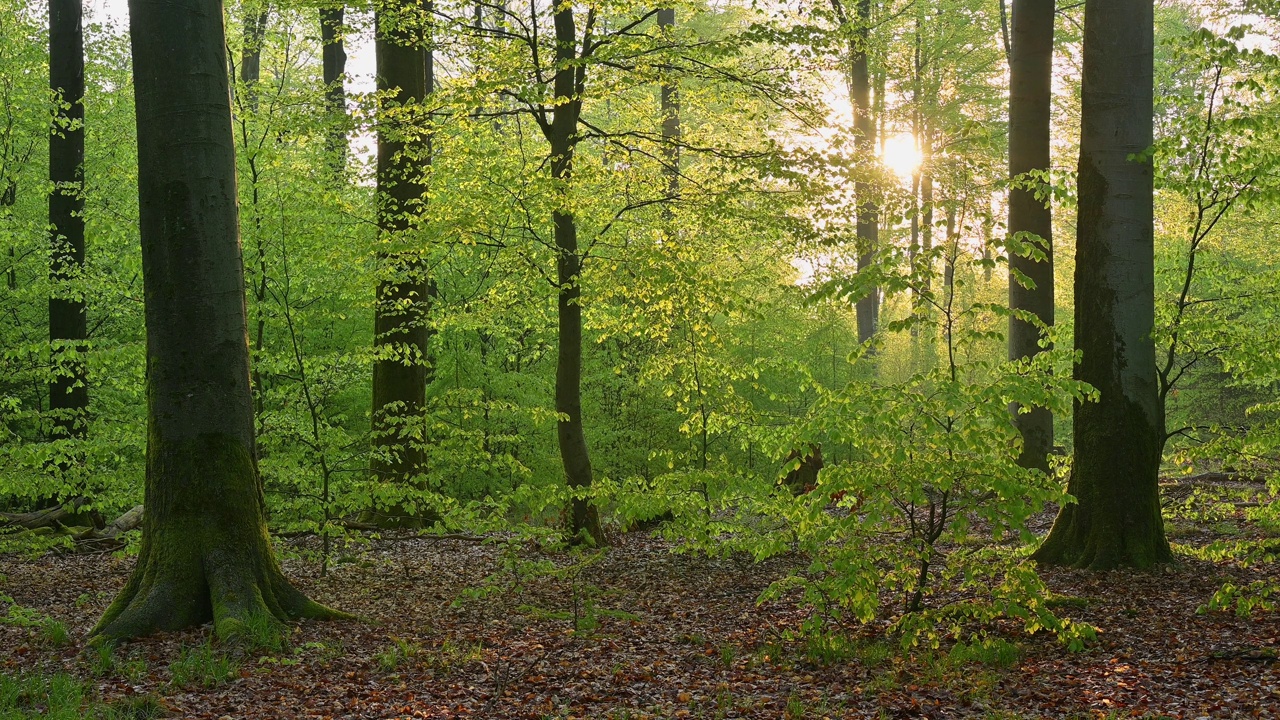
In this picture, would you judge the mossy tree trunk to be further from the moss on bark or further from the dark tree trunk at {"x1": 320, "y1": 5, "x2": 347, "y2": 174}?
the moss on bark

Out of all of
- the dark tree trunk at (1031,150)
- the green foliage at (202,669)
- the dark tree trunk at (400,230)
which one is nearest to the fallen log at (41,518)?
the dark tree trunk at (400,230)

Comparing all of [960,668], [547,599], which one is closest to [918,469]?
[960,668]

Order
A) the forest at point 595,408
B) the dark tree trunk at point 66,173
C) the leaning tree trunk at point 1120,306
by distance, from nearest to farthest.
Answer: the forest at point 595,408 < the leaning tree trunk at point 1120,306 < the dark tree trunk at point 66,173

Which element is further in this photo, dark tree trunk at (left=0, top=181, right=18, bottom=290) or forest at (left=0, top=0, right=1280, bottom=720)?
dark tree trunk at (left=0, top=181, right=18, bottom=290)

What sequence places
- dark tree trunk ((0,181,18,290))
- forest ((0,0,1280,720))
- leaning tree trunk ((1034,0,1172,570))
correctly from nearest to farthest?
forest ((0,0,1280,720))
leaning tree trunk ((1034,0,1172,570))
dark tree trunk ((0,181,18,290))

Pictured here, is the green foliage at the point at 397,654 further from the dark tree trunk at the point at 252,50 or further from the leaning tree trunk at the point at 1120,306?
the dark tree trunk at the point at 252,50

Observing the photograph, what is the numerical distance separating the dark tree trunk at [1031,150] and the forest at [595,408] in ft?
0.16

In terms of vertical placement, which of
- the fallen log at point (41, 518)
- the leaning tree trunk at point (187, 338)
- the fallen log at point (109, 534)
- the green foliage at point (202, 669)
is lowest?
the fallen log at point (109, 534)

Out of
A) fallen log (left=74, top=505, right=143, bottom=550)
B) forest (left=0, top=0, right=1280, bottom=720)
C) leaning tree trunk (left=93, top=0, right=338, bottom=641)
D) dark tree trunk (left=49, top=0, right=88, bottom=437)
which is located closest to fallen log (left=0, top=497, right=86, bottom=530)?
forest (left=0, top=0, right=1280, bottom=720)

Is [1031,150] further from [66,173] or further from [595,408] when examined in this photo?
[66,173]

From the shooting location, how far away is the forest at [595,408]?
4.90 m

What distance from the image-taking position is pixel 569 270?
28.9ft

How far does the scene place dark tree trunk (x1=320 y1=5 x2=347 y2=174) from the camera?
28.8 ft

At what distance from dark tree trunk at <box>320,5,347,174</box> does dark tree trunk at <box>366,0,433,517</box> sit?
0.40 metres
